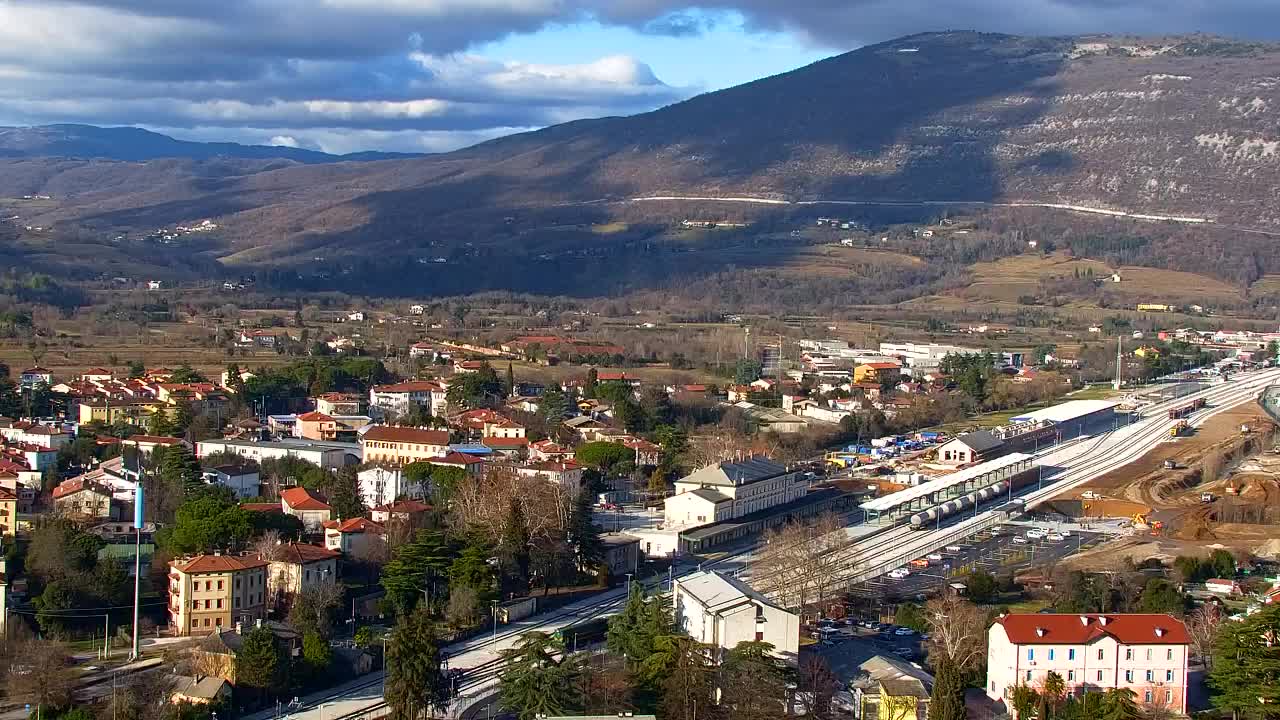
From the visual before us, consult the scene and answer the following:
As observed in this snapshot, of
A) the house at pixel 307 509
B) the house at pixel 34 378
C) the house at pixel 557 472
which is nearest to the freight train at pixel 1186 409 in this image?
the house at pixel 557 472

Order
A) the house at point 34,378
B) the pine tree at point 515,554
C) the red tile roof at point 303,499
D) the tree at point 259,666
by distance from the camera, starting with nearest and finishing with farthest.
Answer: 1. the tree at point 259,666
2. the pine tree at point 515,554
3. the red tile roof at point 303,499
4. the house at point 34,378

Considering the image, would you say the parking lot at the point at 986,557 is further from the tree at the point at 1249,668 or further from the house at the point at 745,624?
the tree at the point at 1249,668

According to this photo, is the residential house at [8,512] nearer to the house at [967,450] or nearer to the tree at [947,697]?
the tree at [947,697]

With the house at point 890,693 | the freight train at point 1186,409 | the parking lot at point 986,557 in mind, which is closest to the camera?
the house at point 890,693

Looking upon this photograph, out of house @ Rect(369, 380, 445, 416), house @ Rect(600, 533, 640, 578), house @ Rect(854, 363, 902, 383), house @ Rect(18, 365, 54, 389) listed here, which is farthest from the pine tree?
house @ Rect(854, 363, 902, 383)

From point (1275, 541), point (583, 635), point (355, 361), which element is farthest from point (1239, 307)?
point (583, 635)

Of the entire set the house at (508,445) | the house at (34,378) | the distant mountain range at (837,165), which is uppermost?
the distant mountain range at (837,165)

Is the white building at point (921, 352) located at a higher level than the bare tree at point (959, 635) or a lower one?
higher

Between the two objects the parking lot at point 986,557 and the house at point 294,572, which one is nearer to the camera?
the house at point 294,572
